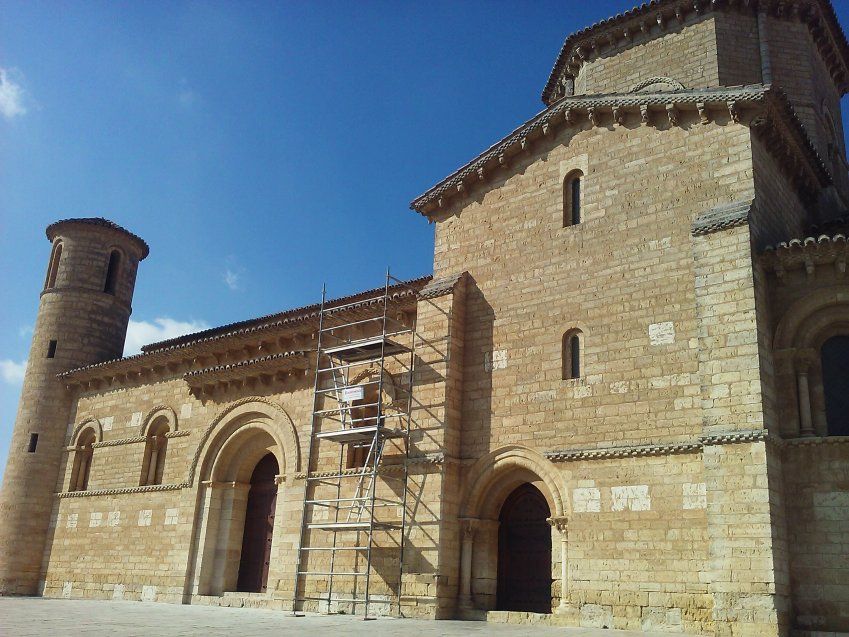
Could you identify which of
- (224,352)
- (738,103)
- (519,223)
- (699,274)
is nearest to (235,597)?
(224,352)

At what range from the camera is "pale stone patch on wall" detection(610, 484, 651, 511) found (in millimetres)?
13336

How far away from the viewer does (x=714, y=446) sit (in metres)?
12.5

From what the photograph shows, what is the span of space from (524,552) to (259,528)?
7.96 metres

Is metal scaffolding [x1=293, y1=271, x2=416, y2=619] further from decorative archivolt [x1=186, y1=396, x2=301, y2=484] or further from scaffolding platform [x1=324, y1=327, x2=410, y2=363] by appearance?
decorative archivolt [x1=186, y1=396, x2=301, y2=484]

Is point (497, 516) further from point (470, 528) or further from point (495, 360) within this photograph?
point (495, 360)

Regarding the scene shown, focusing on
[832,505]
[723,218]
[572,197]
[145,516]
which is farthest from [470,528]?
[145,516]

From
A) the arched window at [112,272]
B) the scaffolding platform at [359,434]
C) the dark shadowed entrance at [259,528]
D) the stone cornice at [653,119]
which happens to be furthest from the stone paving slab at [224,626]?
the arched window at [112,272]

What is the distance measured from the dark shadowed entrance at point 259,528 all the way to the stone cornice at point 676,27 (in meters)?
13.8

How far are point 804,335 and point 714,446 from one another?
266cm

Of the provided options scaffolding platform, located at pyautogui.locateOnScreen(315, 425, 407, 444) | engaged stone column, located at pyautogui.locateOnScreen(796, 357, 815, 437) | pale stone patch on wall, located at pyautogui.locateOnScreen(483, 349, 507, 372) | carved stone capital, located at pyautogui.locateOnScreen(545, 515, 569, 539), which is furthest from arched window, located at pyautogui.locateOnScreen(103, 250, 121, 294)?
engaged stone column, located at pyautogui.locateOnScreen(796, 357, 815, 437)

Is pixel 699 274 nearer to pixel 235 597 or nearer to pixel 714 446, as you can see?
pixel 714 446

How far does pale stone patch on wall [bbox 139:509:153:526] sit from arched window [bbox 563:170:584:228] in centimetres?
1375

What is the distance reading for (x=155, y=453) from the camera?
22.8m

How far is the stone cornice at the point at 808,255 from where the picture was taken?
12935 millimetres
